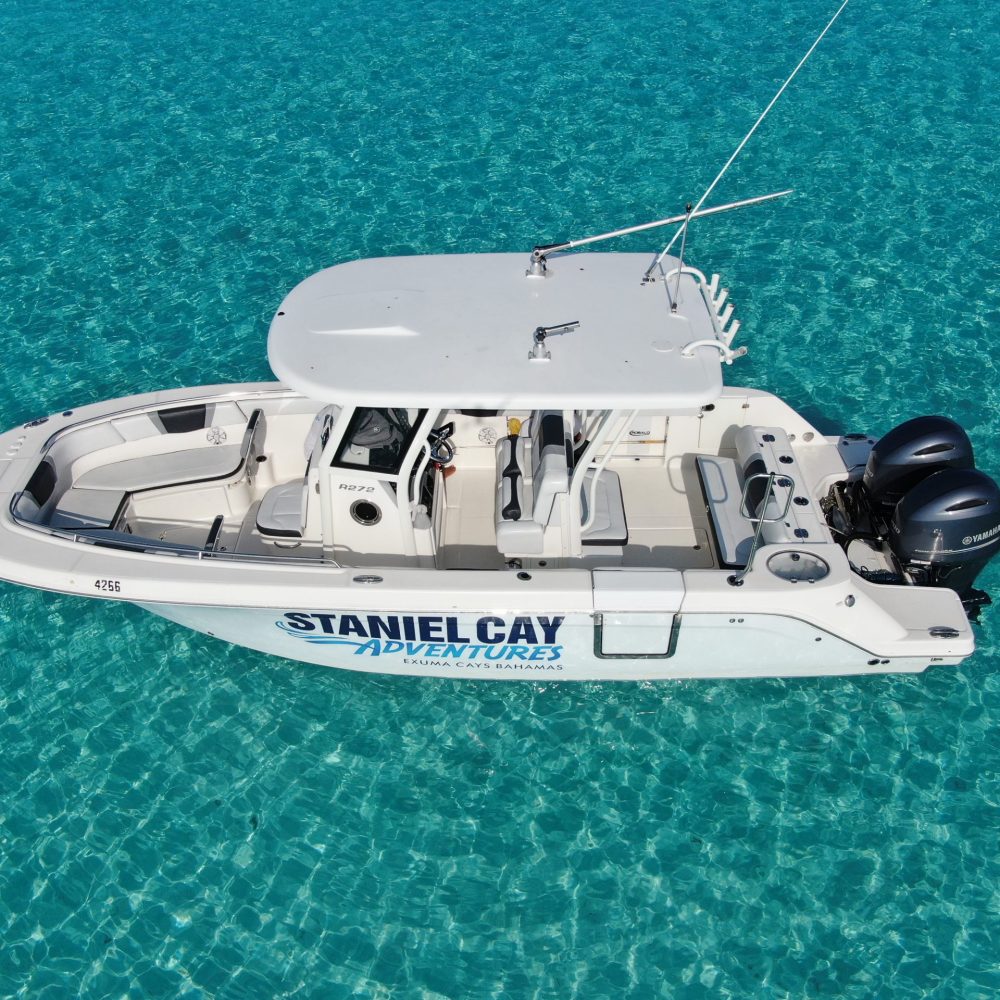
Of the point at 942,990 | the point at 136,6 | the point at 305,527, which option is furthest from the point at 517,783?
the point at 136,6

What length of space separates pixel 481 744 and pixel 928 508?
138 inches

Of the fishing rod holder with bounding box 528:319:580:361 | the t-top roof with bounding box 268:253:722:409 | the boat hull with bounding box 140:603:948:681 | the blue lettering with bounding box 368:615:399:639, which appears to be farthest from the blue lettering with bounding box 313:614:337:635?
the fishing rod holder with bounding box 528:319:580:361

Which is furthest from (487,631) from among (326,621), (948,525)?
(948,525)

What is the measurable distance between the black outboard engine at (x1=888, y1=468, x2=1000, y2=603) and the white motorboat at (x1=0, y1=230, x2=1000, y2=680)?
17 mm

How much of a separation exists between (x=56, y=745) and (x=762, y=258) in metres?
8.95

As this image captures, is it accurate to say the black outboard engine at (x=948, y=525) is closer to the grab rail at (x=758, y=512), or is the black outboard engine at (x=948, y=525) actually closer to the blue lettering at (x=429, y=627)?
the grab rail at (x=758, y=512)

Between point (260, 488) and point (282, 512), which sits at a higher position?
point (282, 512)

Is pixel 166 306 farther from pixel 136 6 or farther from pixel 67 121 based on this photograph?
pixel 136 6

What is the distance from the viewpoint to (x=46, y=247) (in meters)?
11.7

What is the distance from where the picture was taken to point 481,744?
679 centimetres

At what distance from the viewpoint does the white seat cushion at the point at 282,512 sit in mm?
7004

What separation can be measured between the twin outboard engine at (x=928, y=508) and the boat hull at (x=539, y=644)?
67cm

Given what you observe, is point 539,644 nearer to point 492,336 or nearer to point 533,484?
point 533,484

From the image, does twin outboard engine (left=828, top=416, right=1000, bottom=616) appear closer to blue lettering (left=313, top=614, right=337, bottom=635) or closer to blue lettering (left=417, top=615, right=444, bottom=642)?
blue lettering (left=417, top=615, right=444, bottom=642)
